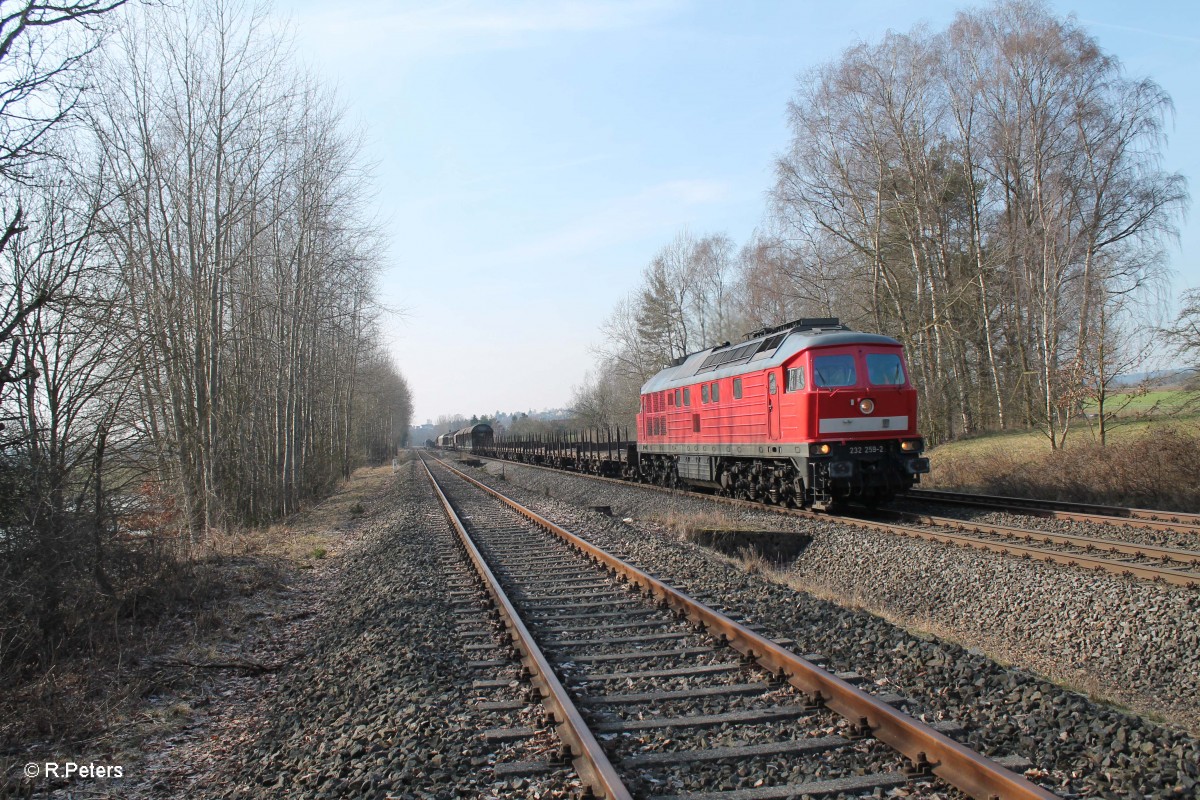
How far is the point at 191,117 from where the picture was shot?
14.6 metres

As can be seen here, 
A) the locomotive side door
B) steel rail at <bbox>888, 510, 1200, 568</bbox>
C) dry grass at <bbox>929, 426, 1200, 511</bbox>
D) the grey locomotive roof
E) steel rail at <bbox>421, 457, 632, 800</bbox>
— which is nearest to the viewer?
steel rail at <bbox>421, 457, 632, 800</bbox>

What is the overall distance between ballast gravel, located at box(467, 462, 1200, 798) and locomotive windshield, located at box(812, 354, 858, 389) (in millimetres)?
2468

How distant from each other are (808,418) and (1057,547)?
4368mm

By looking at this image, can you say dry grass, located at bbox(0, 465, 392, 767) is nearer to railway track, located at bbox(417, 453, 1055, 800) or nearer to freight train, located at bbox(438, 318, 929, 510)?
railway track, located at bbox(417, 453, 1055, 800)

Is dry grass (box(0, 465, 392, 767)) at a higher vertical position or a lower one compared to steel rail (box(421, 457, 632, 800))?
lower

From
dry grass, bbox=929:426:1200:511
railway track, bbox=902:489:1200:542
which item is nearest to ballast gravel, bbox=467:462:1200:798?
railway track, bbox=902:489:1200:542

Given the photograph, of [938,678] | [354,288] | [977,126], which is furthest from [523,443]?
[938,678]

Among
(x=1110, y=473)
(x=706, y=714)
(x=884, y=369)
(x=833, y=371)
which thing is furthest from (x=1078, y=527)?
(x=706, y=714)

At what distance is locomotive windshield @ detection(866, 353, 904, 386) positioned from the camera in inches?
522

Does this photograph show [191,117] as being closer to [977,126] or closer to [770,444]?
[770,444]

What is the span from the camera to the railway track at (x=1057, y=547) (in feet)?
25.7

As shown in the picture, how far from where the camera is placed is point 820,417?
12836mm

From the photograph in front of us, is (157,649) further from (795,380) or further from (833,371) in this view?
(833,371)

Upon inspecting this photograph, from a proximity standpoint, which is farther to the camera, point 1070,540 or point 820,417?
point 820,417
